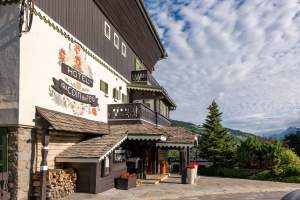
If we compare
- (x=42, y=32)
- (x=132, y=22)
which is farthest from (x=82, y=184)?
(x=132, y=22)

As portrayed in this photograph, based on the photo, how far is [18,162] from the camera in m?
12.4

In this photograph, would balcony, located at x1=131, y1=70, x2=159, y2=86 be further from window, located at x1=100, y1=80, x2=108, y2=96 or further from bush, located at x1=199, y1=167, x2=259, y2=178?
bush, located at x1=199, y1=167, x2=259, y2=178

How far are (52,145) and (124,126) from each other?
6.18 m

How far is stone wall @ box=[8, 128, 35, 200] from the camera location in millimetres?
12320

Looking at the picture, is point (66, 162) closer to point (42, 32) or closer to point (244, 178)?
point (42, 32)

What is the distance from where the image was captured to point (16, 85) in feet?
40.6

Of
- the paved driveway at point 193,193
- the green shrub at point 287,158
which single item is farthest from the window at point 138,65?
the green shrub at point 287,158

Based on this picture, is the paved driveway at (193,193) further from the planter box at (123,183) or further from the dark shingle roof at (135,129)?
the dark shingle roof at (135,129)

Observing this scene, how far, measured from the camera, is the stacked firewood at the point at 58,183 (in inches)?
521

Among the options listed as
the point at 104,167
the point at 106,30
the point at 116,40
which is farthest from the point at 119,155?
the point at 116,40

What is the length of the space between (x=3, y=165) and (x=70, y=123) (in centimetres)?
342

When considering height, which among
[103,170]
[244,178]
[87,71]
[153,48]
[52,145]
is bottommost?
[244,178]

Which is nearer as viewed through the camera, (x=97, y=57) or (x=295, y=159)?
(x=97, y=57)

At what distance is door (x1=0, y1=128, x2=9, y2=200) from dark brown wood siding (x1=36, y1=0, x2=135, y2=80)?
17.0 ft
